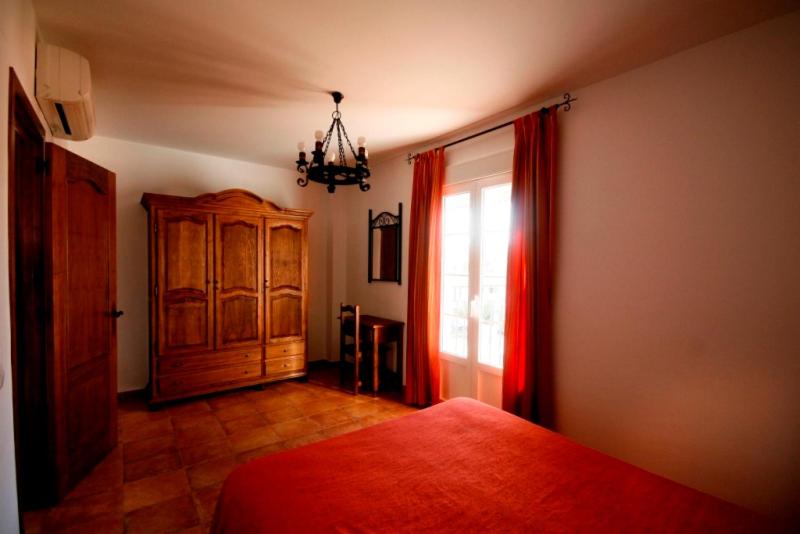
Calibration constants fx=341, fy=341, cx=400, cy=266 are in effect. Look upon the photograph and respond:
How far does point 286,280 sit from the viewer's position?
155 inches

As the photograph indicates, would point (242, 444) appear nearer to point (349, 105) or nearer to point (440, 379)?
point (440, 379)

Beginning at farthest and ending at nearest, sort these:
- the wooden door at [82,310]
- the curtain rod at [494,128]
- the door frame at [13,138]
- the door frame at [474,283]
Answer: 1. the door frame at [474,283]
2. the curtain rod at [494,128]
3. the wooden door at [82,310]
4. the door frame at [13,138]

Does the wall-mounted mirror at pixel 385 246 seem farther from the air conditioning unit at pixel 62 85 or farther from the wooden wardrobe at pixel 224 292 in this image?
the air conditioning unit at pixel 62 85

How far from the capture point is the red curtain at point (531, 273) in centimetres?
244

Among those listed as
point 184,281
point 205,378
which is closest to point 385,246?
point 184,281

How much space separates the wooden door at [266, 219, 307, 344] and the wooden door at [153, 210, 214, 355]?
590 mm

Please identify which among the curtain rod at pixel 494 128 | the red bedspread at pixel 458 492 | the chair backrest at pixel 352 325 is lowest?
the red bedspread at pixel 458 492

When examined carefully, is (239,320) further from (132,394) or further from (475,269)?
(475,269)

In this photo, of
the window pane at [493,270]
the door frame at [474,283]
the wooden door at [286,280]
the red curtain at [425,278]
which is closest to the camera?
the window pane at [493,270]

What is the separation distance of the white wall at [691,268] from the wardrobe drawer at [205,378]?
3072 millimetres

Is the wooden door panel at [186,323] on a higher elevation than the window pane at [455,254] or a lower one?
lower

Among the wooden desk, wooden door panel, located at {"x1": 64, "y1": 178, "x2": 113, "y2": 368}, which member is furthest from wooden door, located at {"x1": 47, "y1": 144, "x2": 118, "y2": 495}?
the wooden desk

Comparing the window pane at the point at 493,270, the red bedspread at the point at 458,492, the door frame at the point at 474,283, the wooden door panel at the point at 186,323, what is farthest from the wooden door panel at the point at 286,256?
the red bedspread at the point at 458,492

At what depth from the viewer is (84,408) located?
2.27m
